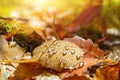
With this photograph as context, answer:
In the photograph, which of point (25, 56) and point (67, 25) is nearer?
point (25, 56)

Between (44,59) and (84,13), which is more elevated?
(84,13)

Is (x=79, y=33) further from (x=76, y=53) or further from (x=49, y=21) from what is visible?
(x=76, y=53)

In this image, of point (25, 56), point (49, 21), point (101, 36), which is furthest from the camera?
point (101, 36)

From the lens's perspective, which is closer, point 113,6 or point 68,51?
point 68,51

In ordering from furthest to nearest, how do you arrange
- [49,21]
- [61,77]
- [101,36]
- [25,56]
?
[101,36], [49,21], [25,56], [61,77]

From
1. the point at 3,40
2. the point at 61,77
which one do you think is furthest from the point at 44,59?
the point at 3,40

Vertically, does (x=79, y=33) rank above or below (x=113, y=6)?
below

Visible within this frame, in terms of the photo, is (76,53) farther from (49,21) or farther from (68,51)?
(49,21)

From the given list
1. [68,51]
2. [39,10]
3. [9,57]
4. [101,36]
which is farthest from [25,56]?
[101,36]

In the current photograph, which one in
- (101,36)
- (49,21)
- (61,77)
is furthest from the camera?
(101,36)
